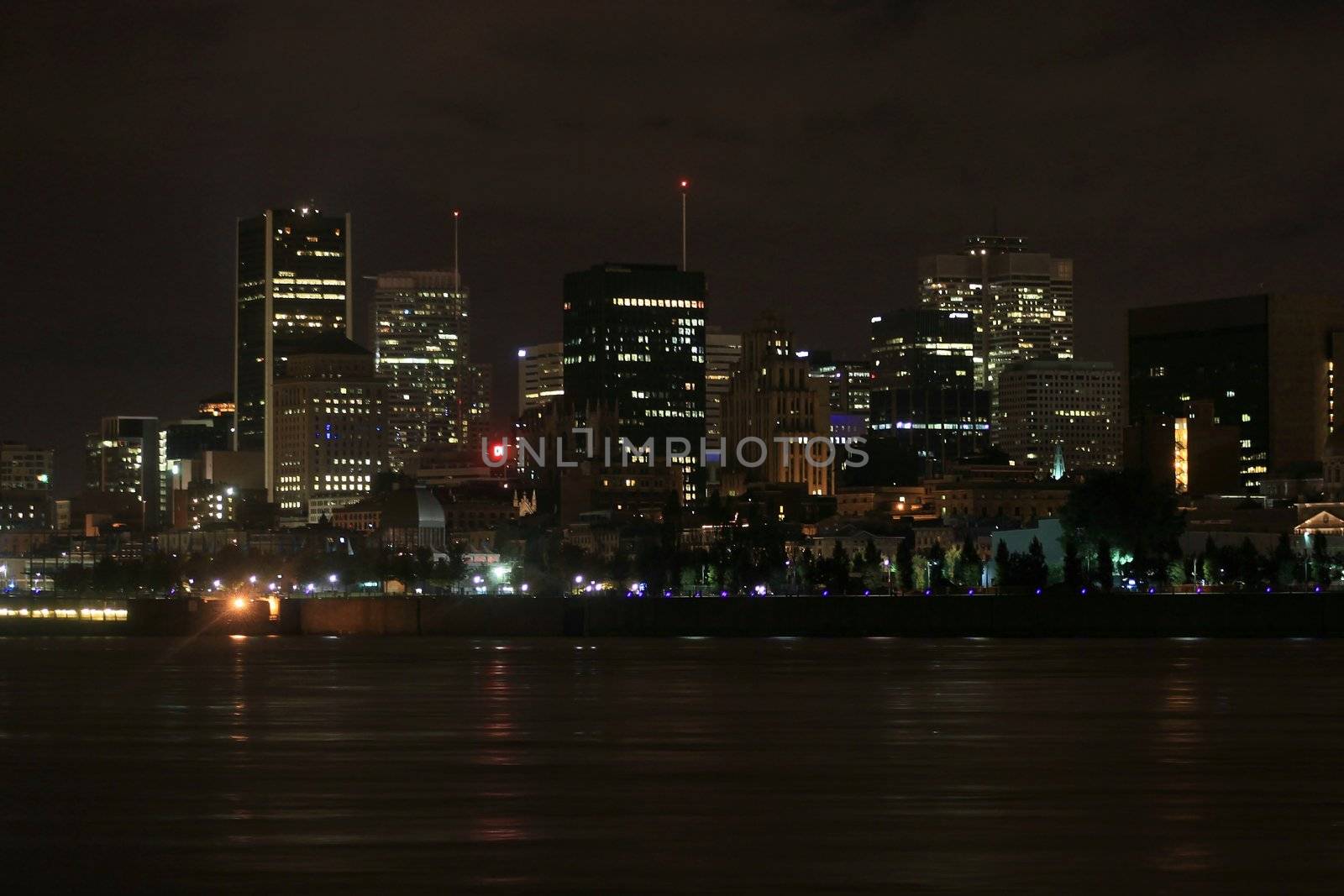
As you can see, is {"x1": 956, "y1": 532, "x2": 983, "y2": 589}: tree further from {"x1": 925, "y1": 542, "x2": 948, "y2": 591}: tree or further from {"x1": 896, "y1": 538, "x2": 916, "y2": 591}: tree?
{"x1": 896, "y1": 538, "x2": 916, "y2": 591}: tree

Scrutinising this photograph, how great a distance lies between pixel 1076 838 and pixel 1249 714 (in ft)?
75.2

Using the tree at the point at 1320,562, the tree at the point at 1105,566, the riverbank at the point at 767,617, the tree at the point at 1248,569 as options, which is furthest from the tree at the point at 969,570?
the riverbank at the point at 767,617

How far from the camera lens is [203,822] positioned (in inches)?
1296

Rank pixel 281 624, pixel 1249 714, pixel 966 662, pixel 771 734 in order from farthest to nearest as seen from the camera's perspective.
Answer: pixel 281 624, pixel 966 662, pixel 1249 714, pixel 771 734

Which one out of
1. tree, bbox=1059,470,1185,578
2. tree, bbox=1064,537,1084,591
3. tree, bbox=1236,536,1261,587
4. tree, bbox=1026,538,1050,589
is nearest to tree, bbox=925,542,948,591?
tree, bbox=1059,470,1185,578

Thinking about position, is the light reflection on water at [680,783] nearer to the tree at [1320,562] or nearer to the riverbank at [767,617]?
the riverbank at [767,617]

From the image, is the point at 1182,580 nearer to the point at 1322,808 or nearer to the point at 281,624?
the point at 281,624

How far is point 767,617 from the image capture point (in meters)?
132

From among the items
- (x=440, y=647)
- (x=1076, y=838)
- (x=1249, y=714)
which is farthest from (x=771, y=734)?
(x=440, y=647)

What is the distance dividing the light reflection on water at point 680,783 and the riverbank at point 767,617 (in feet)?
187

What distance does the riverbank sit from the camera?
12656 cm

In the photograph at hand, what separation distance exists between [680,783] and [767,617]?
309 ft

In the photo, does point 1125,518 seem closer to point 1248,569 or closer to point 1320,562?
point 1320,562

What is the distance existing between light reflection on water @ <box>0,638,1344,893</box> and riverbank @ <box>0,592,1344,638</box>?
5707 cm
